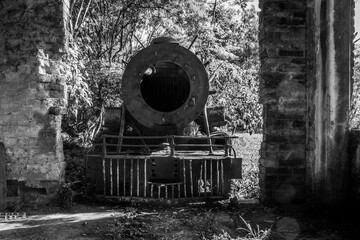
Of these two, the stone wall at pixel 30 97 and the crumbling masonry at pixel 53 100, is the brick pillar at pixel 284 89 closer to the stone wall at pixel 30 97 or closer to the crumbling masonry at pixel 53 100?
the crumbling masonry at pixel 53 100

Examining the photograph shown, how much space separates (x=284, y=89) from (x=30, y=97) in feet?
11.0

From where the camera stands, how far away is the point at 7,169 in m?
4.67

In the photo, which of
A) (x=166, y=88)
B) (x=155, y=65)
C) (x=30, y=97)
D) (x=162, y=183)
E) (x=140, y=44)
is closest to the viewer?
(x=30, y=97)

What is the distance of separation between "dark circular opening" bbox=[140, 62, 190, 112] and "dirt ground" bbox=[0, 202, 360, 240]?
189cm

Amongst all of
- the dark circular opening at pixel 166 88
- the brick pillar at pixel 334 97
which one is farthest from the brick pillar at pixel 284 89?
the dark circular opening at pixel 166 88

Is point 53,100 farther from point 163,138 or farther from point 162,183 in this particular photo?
point 162,183

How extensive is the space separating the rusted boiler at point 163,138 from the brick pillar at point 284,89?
559 millimetres

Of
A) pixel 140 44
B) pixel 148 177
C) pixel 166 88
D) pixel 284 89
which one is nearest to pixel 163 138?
pixel 148 177

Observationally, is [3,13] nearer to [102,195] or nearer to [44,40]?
[44,40]

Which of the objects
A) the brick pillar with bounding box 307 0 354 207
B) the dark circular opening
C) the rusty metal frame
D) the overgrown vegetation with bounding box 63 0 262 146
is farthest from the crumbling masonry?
the overgrown vegetation with bounding box 63 0 262 146

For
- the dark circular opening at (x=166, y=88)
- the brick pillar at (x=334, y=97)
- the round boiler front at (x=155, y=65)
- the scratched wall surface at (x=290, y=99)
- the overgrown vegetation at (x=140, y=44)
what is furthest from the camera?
the overgrown vegetation at (x=140, y=44)

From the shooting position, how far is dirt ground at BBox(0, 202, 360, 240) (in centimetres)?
372

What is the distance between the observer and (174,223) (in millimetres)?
4121

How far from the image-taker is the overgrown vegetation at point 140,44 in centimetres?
940
